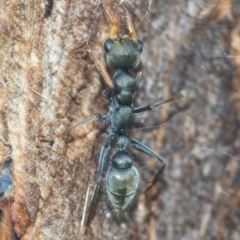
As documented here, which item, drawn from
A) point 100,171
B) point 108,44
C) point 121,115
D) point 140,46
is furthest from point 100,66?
point 100,171

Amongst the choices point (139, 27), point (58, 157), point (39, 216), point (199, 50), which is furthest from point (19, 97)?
point (199, 50)

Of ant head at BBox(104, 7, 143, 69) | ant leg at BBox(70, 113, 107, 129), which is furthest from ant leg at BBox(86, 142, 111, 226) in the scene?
ant head at BBox(104, 7, 143, 69)

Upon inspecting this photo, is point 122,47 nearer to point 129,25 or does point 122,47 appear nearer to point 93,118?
point 129,25

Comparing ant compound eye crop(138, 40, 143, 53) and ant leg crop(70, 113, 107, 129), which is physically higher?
ant compound eye crop(138, 40, 143, 53)

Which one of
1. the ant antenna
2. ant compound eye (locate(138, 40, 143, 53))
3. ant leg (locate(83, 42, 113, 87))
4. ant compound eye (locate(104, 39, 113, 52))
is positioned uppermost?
the ant antenna

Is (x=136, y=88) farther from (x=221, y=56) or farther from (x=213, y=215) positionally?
(x=213, y=215)

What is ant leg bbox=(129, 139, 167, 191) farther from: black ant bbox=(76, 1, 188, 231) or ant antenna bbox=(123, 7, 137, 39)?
ant antenna bbox=(123, 7, 137, 39)

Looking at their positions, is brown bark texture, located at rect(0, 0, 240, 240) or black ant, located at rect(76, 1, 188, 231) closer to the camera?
brown bark texture, located at rect(0, 0, 240, 240)

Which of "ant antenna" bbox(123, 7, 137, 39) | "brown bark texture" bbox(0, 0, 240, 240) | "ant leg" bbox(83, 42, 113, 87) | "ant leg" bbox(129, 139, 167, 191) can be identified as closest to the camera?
"brown bark texture" bbox(0, 0, 240, 240)
